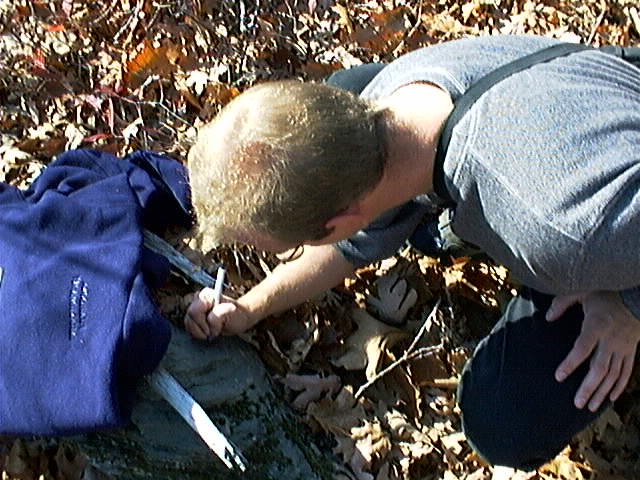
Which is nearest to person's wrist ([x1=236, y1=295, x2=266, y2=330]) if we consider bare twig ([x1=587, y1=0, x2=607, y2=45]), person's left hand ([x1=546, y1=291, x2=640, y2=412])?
person's left hand ([x1=546, y1=291, x2=640, y2=412])

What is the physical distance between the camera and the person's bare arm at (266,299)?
3.11 m

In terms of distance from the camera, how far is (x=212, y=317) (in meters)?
3.16

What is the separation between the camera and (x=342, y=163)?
7.13 ft

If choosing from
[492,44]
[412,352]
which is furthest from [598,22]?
[412,352]

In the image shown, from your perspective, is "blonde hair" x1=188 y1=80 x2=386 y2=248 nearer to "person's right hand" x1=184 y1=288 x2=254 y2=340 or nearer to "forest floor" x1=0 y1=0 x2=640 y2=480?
"person's right hand" x1=184 y1=288 x2=254 y2=340

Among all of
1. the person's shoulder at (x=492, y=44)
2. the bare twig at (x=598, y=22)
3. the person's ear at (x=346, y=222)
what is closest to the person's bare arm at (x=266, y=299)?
the person's ear at (x=346, y=222)

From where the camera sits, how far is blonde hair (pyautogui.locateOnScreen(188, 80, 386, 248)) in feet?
7.07

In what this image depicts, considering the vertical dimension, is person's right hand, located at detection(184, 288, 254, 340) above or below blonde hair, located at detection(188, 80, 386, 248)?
below

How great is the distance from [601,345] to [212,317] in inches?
52.9

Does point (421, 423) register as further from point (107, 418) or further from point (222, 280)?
point (107, 418)

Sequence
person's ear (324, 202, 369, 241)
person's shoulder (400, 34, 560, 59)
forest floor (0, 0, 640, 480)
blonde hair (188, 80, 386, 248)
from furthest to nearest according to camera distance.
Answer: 1. forest floor (0, 0, 640, 480)
2. person's shoulder (400, 34, 560, 59)
3. person's ear (324, 202, 369, 241)
4. blonde hair (188, 80, 386, 248)

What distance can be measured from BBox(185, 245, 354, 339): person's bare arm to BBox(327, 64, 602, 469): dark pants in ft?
1.98

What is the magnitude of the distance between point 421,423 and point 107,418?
1160mm

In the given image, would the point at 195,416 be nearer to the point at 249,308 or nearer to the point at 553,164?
the point at 249,308
